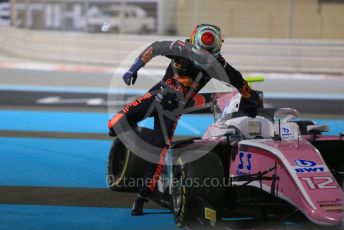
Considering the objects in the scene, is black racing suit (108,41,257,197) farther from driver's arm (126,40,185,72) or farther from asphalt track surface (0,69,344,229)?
asphalt track surface (0,69,344,229)

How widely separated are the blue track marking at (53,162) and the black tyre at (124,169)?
459 mm

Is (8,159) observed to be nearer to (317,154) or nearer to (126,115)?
(126,115)

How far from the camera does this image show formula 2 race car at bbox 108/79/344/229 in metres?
5.50

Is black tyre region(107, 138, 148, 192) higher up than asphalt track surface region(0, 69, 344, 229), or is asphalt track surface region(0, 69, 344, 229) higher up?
black tyre region(107, 138, 148, 192)

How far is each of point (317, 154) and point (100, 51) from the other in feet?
53.6

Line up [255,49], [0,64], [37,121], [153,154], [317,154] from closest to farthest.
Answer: [317,154] < [153,154] < [37,121] < [255,49] < [0,64]

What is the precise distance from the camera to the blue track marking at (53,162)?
830cm

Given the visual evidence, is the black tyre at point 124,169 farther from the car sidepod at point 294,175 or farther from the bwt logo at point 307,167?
the bwt logo at point 307,167

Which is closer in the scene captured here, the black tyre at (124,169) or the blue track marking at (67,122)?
the black tyre at (124,169)

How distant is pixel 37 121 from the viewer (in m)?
12.9

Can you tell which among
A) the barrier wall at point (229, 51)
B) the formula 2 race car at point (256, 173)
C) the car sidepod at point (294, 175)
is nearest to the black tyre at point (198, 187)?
the formula 2 race car at point (256, 173)

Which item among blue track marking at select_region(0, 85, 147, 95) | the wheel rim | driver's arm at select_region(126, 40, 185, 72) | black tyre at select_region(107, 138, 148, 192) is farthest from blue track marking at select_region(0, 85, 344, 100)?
the wheel rim

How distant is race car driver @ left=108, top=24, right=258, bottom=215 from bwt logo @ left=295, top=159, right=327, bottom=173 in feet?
3.46

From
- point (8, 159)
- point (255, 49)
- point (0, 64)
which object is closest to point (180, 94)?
point (8, 159)
